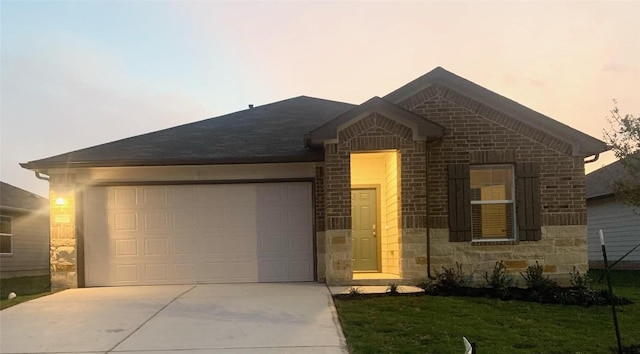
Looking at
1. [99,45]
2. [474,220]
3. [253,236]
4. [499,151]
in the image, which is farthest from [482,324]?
[99,45]

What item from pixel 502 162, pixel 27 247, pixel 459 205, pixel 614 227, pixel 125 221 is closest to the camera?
pixel 459 205

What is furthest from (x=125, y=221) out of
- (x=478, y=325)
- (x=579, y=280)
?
(x=579, y=280)

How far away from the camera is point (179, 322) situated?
8625 millimetres

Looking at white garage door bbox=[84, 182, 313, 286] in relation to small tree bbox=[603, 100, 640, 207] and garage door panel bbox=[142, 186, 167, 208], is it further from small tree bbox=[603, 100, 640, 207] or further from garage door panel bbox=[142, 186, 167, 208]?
small tree bbox=[603, 100, 640, 207]

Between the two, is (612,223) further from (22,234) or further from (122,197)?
(22,234)

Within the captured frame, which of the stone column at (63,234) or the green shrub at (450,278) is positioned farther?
the stone column at (63,234)

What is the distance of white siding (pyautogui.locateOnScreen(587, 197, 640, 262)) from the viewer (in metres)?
20.0

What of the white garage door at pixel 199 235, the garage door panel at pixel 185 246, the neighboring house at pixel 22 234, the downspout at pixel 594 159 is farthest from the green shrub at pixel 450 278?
the neighboring house at pixel 22 234

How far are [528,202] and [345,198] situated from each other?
370 centimetres

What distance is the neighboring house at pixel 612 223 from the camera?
1995 cm

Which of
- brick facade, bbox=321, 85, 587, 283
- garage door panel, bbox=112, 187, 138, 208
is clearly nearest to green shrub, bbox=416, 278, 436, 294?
brick facade, bbox=321, 85, 587, 283

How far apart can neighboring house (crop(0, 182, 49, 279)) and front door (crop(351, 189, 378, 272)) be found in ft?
45.1

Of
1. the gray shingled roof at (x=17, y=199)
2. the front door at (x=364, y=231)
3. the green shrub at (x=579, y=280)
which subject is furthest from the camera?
the gray shingled roof at (x=17, y=199)

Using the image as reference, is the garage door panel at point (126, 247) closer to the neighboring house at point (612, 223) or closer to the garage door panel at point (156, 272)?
the garage door panel at point (156, 272)
